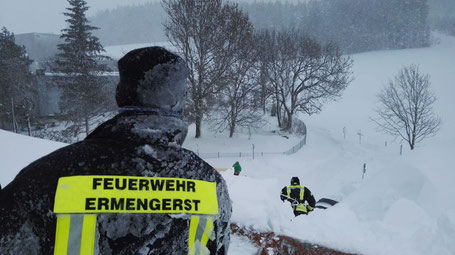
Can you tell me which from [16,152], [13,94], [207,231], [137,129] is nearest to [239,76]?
[13,94]

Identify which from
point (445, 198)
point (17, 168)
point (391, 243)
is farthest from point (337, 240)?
point (17, 168)

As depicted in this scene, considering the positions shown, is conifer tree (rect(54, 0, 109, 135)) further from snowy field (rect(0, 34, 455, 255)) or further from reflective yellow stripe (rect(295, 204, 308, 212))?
reflective yellow stripe (rect(295, 204, 308, 212))

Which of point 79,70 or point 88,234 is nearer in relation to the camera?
point 88,234

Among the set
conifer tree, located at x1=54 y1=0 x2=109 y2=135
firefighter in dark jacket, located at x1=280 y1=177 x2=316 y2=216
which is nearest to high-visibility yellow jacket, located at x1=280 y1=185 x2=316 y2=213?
firefighter in dark jacket, located at x1=280 y1=177 x2=316 y2=216

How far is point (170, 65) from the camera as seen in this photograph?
5.35ft

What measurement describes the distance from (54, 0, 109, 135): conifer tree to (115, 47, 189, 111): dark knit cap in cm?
2511

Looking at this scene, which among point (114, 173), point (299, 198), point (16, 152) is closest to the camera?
point (114, 173)

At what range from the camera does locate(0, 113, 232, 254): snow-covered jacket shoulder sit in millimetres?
1335

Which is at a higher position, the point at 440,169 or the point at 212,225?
the point at 212,225

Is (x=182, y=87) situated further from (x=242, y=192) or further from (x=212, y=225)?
(x=242, y=192)

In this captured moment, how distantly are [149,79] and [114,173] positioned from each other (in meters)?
0.48

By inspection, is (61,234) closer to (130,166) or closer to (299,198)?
(130,166)

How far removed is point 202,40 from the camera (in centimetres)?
2083

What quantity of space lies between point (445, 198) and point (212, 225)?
7.15m
